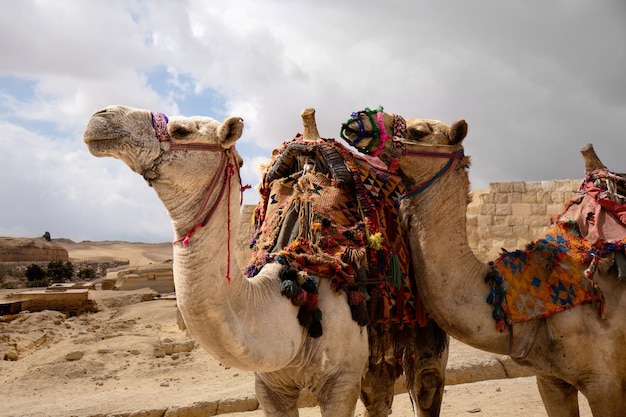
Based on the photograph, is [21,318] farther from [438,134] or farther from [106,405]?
[438,134]

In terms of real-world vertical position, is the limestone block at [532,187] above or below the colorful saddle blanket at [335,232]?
above

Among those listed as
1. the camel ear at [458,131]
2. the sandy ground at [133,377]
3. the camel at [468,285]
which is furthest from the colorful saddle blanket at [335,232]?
the sandy ground at [133,377]

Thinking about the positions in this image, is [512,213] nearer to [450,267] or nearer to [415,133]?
[450,267]

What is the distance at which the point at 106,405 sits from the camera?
7.47 meters

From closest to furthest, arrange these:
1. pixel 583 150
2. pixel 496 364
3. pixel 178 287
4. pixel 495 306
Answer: pixel 178 287 < pixel 495 306 < pixel 583 150 < pixel 496 364

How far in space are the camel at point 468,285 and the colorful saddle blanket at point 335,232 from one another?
0.76ft

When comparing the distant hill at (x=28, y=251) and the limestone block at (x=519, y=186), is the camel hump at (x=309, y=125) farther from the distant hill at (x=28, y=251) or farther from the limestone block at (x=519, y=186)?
the distant hill at (x=28, y=251)

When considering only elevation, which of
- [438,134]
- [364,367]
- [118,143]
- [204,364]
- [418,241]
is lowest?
[204,364]

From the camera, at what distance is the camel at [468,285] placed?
3.98 m

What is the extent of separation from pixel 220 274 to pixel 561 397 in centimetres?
291

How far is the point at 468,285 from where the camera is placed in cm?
418

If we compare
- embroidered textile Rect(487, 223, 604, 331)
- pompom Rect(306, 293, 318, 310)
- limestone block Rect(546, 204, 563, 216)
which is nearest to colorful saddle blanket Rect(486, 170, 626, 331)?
embroidered textile Rect(487, 223, 604, 331)

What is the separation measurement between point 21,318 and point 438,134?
15.6 metres

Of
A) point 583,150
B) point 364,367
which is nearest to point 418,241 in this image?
point 364,367
